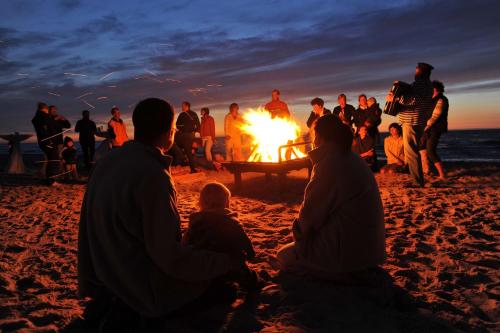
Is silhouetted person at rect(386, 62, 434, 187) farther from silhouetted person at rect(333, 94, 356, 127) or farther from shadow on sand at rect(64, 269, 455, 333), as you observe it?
shadow on sand at rect(64, 269, 455, 333)

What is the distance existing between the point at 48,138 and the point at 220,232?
8639mm

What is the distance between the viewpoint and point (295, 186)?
8969mm

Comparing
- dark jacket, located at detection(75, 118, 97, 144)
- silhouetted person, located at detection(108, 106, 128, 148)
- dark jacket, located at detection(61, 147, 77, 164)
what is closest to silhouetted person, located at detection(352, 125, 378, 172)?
silhouetted person, located at detection(108, 106, 128, 148)

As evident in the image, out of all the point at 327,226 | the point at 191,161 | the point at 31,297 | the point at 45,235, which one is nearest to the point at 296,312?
the point at 327,226

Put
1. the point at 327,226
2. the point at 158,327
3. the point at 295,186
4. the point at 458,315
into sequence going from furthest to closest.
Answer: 1. the point at 295,186
2. the point at 327,226
3. the point at 458,315
4. the point at 158,327

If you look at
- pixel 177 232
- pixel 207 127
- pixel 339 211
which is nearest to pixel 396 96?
pixel 339 211

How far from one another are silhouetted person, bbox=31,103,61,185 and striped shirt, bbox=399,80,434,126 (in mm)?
8552

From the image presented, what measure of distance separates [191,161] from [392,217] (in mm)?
7511

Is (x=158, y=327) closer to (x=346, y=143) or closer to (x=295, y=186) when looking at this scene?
(x=346, y=143)

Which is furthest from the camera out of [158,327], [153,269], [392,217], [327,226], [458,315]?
[392,217]

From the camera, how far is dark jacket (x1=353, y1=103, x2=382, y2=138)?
35.9 feet

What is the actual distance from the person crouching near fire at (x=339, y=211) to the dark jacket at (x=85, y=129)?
11.4 meters

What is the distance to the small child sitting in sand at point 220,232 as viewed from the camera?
10.5 ft

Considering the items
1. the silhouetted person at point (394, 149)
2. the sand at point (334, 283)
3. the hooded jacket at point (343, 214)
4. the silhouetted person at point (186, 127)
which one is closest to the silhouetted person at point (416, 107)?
the sand at point (334, 283)
